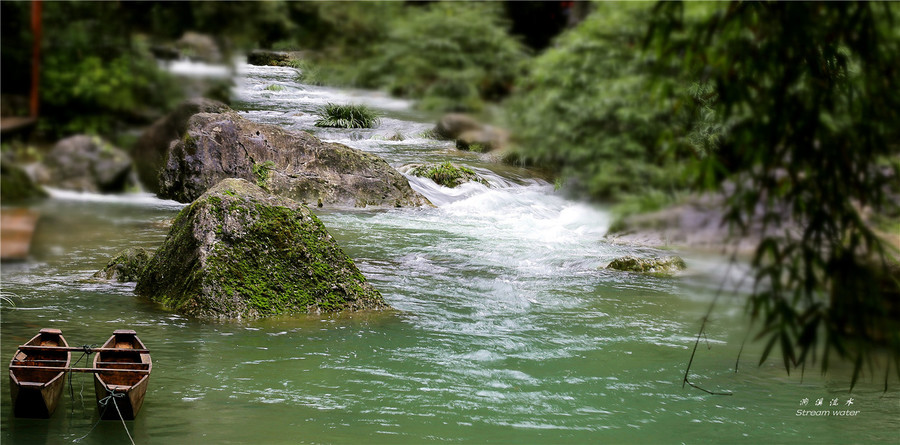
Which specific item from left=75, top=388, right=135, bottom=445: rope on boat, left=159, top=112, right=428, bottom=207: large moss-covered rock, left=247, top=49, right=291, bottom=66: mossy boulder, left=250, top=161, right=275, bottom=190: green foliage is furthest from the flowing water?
left=250, top=161, right=275, bottom=190: green foliage

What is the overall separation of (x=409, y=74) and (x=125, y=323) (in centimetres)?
549

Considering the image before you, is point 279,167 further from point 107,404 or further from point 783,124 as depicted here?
point 783,124

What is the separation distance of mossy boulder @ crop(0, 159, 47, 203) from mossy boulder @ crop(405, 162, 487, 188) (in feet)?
30.7

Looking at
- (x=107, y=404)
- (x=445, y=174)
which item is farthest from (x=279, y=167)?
(x=107, y=404)

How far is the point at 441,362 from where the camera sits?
19.5ft

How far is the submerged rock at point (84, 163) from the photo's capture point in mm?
3421

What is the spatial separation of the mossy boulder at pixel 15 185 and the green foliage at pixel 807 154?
3221 millimetres

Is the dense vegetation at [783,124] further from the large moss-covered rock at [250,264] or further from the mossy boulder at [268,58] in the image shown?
the large moss-covered rock at [250,264]

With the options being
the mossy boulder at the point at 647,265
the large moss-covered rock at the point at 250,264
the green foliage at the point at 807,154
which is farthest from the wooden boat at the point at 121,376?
the mossy boulder at the point at 647,265

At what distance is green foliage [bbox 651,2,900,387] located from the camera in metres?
1.80

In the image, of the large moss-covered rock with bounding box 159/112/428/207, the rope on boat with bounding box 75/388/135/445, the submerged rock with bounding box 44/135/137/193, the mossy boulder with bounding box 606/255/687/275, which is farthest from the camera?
the large moss-covered rock with bounding box 159/112/428/207

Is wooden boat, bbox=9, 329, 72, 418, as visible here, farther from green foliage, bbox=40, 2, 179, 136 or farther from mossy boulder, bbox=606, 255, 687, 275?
mossy boulder, bbox=606, 255, 687, 275

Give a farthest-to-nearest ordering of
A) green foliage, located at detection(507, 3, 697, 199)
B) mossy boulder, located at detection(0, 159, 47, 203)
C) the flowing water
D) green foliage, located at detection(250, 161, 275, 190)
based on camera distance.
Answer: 1. green foliage, located at detection(250, 161, 275, 190)
2. the flowing water
3. mossy boulder, located at detection(0, 159, 47, 203)
4. green foliage, located at detection(507, 3, 697, 199)

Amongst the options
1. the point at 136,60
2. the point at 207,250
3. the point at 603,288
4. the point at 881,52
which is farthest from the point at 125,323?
the point at 881,52
